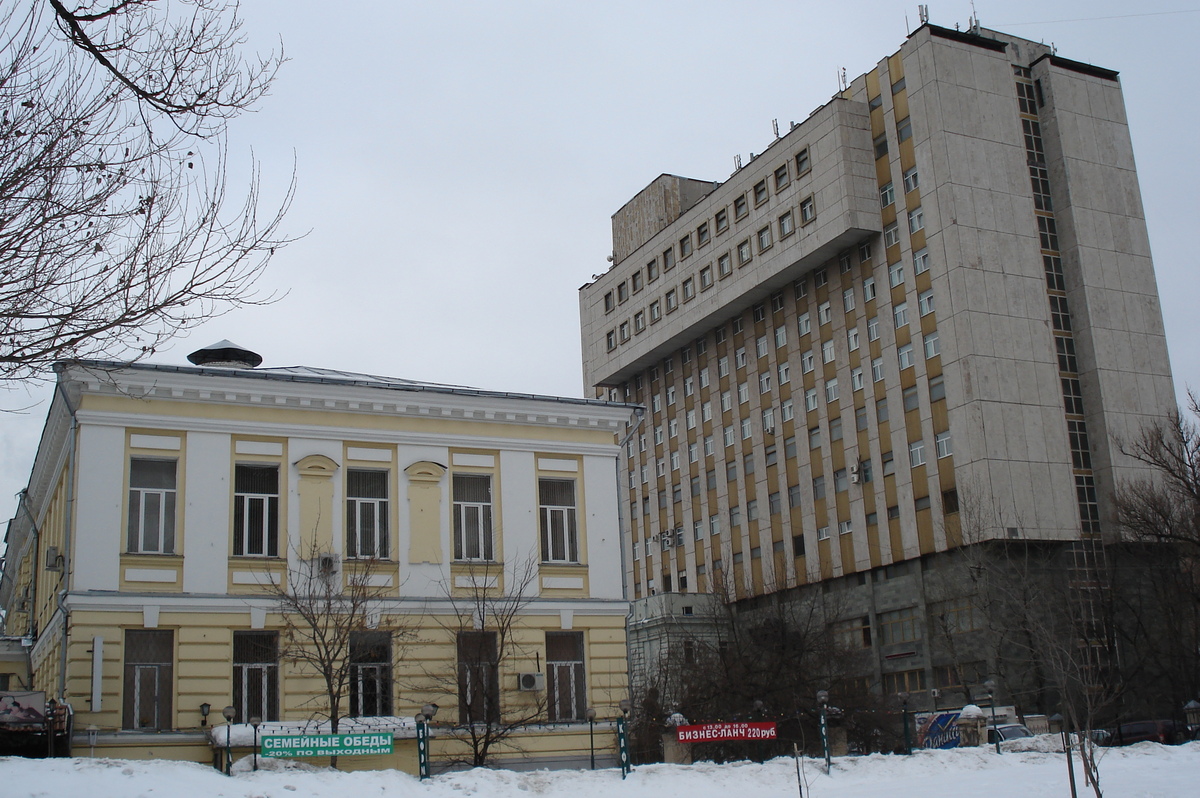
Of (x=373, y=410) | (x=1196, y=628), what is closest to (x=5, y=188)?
(x=373, y=410)

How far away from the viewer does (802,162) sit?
62438 millimetres

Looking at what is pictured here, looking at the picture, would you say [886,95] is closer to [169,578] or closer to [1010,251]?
[1010,251]

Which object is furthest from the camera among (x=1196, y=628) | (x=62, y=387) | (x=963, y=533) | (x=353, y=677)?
(x=963, y=533)

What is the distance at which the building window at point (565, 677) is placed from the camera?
26891mm

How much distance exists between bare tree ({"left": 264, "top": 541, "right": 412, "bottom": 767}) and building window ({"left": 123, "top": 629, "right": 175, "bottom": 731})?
231 centimetres

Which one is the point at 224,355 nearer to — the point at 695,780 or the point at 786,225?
the point at 695,780

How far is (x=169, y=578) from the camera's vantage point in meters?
24.1

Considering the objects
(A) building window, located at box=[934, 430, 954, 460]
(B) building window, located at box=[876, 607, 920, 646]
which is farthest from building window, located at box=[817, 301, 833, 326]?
(B) building window, located at box=[876, 607, 920, 646]

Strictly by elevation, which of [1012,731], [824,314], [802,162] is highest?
[802,162]

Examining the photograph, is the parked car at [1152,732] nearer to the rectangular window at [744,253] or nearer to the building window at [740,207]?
the rectangular window at [744,253]

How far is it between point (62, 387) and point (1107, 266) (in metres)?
49.4

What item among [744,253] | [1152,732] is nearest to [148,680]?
[1152,732]

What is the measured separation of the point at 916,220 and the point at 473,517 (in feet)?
119

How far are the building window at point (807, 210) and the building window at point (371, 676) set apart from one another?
135 feet
